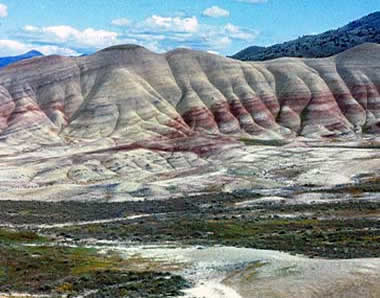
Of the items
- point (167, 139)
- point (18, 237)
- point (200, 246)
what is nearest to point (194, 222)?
point (200, 246)

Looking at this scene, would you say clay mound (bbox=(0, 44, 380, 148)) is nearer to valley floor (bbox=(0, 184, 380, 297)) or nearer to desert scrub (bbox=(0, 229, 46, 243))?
valley floor (bbox=(0, 184, 380, 297))

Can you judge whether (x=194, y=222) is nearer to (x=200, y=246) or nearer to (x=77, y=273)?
(x=200, y=246)

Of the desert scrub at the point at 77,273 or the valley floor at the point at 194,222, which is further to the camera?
the valley floor at the point at 194,222

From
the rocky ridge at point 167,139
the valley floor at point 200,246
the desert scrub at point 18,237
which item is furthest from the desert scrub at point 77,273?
the rocky ridge at point 167,139

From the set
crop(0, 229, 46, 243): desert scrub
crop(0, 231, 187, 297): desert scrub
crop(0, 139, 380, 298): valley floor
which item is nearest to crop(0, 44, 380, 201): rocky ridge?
crop(0, 139, 380, 298): valley floor

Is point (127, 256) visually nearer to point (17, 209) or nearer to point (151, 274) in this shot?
point (151, 274)

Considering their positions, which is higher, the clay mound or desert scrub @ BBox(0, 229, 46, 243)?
the clay mound

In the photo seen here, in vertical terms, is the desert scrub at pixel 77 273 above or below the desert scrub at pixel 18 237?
above

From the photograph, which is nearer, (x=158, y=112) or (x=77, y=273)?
(x=77, y=273)

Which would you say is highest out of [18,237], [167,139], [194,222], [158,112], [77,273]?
[158,112]

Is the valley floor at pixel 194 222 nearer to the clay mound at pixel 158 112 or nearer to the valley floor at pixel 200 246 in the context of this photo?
the valley floor at pixel 200 246

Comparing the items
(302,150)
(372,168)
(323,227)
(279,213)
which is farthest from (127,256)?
(302,150)
